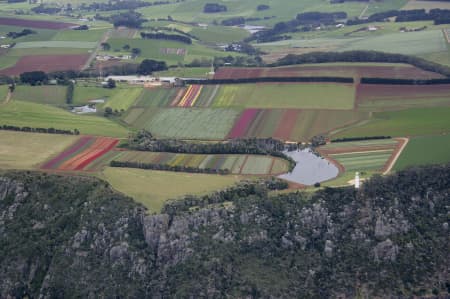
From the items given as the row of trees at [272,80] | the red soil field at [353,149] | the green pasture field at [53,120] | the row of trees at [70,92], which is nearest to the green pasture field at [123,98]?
the row of trees at [70,92]

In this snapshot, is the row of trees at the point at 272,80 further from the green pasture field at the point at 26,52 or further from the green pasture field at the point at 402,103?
the green pasture field at the point at 26,52

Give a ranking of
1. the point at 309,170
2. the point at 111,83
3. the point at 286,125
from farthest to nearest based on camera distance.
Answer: the point at 111,83, the point at 286,125, the point at 309,170

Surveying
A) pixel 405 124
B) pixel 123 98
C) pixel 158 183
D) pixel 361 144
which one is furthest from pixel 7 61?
pixel 405 124

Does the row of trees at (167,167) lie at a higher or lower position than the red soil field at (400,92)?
lower

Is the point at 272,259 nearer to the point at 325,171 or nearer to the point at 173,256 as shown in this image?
the point at 173,256

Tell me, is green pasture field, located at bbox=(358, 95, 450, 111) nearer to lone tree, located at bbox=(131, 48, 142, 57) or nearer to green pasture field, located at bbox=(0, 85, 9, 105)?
green pasture field, located at bbox=(0, 85, 9, 105)

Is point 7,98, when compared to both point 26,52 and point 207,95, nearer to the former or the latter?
point 207,95

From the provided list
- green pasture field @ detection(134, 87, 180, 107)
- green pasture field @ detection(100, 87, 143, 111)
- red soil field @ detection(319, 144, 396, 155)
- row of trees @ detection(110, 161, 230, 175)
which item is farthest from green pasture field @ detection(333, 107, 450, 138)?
green pasture field @ detection(100, 87, 143, 111)
